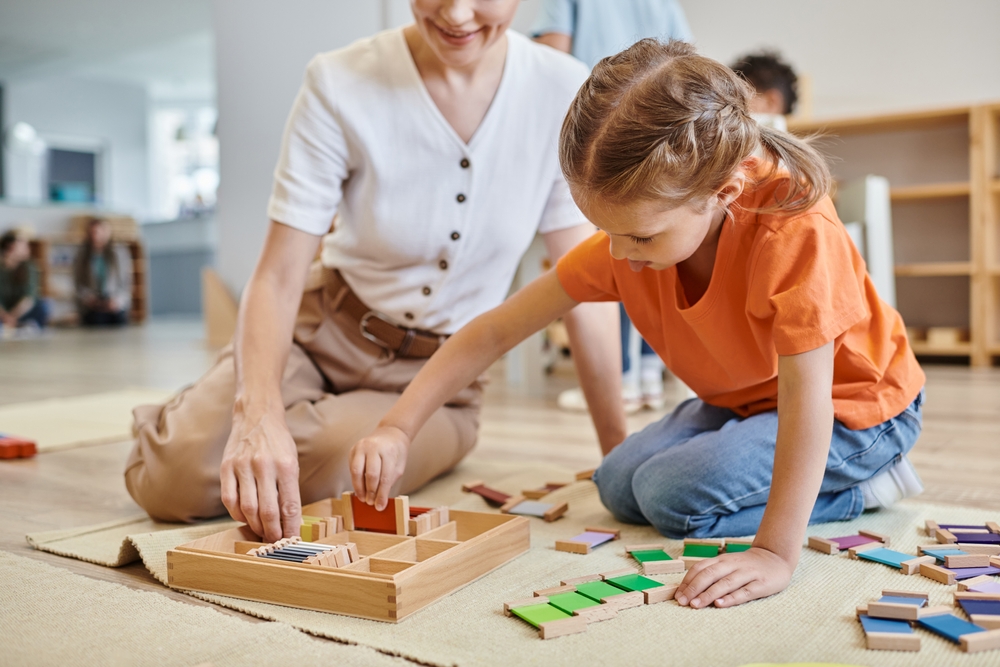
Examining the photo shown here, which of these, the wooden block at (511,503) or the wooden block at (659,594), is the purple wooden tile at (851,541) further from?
the wooden block at (511,503)

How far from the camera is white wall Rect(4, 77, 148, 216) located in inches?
347

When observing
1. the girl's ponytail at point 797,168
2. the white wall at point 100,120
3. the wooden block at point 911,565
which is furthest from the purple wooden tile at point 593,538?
the white wall at point 100,120

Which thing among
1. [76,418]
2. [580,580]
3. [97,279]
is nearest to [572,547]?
[580,580]

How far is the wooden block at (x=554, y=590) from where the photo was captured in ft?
2.80

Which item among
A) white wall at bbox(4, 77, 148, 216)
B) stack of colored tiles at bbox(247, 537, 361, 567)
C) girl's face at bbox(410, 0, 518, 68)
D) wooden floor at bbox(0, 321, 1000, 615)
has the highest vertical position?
white wall at bbox(4, 77, 148, 216)

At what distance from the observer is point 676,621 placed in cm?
79

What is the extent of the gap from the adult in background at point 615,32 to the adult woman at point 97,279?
5.77 metres

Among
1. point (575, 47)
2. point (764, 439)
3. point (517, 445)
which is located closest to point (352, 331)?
point (517, 445)

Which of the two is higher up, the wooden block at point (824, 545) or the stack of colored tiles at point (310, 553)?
the stack of colored tiles at point (310, 553)

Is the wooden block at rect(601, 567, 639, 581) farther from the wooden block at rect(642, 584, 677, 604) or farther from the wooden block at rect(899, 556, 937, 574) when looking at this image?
the wooden block at rect(899, 556, 937, 574)

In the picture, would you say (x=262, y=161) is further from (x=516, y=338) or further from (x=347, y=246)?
(x=516, y=338)

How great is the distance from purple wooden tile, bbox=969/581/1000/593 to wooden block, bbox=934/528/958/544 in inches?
6.3

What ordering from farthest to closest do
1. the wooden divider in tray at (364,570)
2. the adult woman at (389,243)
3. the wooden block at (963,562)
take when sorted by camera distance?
1. the adult woman at (389,243)
2. the wooden block at (963,562)
3. the wooden divider in tray at (364,570)

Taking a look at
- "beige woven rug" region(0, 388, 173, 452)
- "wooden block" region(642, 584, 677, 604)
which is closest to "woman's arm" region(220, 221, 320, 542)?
"wooden block" region(642, 584, 677, 604)
